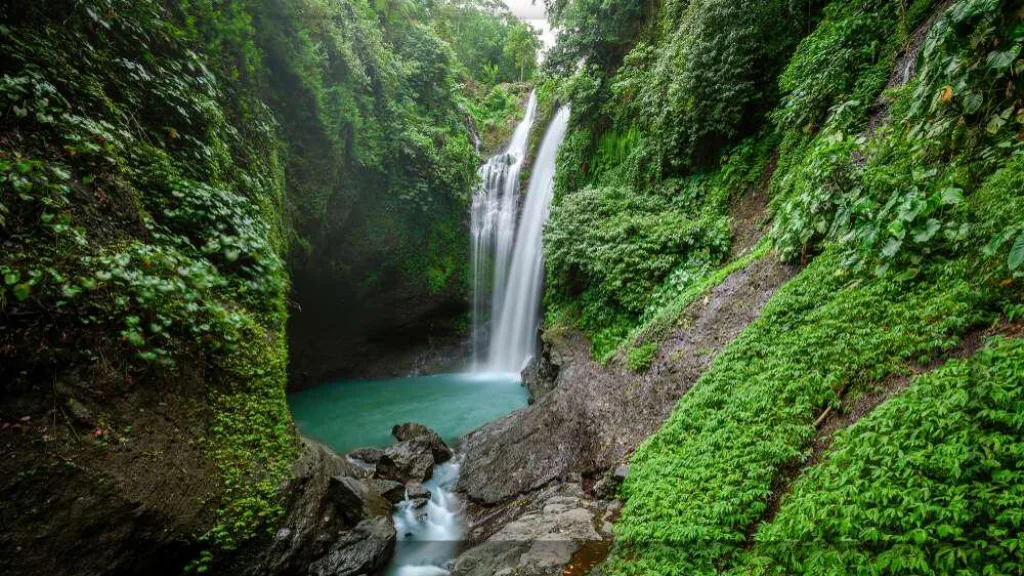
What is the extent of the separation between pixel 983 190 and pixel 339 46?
1115 centimetres

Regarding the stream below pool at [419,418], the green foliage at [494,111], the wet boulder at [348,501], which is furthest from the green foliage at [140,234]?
the green foliage at [494,111]

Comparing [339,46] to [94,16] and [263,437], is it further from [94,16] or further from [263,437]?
[263,437]

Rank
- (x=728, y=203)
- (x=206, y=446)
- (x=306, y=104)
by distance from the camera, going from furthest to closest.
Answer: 1. (x=306, y=104)
2. (x=728, y=203)
3. (x=206, y=446)

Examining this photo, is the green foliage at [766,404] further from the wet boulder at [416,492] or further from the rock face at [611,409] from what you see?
the wet boulder at [416,492]

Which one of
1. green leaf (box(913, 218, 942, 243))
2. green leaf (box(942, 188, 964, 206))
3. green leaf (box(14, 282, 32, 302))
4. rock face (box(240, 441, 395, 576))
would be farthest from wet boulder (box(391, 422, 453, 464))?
green leaf (box(942, 188, 964, 206))

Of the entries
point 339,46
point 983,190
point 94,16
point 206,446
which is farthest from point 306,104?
point 983,190

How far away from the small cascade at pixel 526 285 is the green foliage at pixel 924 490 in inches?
427

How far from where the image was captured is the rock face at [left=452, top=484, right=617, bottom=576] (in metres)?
3.33

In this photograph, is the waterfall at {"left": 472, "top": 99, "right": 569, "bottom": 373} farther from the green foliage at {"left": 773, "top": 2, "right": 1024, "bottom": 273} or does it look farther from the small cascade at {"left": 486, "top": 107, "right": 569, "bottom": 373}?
the green foliage at {"left": 773, "top": 2, "right": 1024, "bottom": 273}

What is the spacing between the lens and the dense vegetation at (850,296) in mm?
2059

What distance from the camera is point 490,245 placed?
1545cm

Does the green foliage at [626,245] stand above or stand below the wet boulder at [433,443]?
above

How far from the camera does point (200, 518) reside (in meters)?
3.59

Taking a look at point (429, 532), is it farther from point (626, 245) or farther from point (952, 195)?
point (952, 195)
